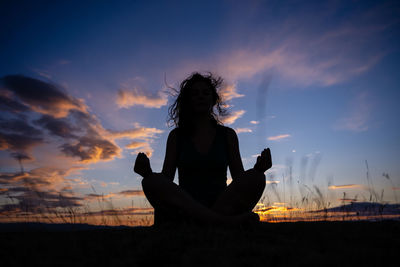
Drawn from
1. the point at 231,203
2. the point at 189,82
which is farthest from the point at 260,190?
the point at 189,82

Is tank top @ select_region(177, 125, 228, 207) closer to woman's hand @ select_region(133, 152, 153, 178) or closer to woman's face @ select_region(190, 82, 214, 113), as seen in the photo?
woman's face @ select_region(190, 82, 214, 113)

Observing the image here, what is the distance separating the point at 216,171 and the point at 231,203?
2.48 ft

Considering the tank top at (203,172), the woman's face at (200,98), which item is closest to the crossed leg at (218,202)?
the tank top at (203,172)

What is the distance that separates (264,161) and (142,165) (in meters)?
1.22

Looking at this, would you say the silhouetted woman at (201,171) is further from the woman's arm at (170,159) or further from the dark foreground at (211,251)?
the dark foreground at (211,251)

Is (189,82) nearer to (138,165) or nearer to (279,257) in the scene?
(138,165)

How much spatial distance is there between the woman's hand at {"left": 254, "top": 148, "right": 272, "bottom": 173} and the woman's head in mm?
1356

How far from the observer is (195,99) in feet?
12.2

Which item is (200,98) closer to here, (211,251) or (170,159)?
(170,159)

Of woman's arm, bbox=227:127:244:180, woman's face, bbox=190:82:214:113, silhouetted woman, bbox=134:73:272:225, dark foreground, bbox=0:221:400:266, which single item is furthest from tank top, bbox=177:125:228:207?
dark foreground, bbox=0:221:400:266

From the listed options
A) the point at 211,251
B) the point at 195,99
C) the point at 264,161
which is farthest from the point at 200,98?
the point at 211,251

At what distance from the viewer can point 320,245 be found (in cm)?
186

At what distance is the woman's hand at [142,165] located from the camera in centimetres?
258

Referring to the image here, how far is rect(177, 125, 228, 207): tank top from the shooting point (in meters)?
3.26
